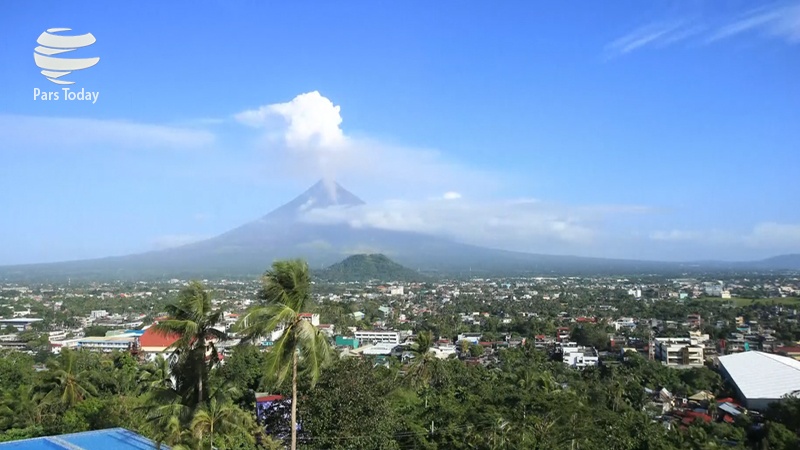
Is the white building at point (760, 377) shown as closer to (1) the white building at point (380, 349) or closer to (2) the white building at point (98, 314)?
(1) the white building at point (380, 349)

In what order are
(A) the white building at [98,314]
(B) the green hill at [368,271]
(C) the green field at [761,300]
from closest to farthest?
1. (A) the white building at [98,314]
2. (C) the green field at [761,300]
3. (B) the green hill at [368,271]

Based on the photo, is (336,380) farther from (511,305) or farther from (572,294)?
(572,294)

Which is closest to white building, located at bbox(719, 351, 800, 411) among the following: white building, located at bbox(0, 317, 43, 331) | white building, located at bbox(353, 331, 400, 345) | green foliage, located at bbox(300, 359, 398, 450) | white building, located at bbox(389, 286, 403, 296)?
green foliage, located at bbox(300, 359, 398, 450)

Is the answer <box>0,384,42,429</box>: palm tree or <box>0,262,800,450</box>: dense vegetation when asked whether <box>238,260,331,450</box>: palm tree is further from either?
<box>0,384,42,429</box>: palm tree

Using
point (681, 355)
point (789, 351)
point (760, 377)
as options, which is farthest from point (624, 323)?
point (760, 377)

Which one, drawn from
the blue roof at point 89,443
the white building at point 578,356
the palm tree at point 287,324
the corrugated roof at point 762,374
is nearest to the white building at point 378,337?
the white building at point 578,356
